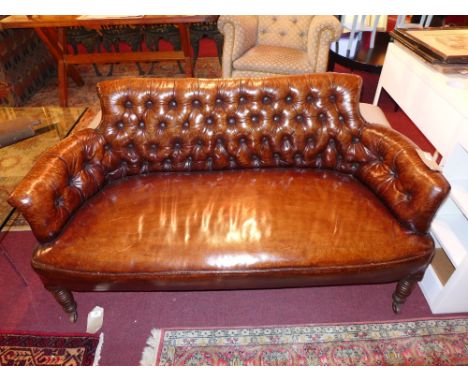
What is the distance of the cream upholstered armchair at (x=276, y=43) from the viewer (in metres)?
2.76

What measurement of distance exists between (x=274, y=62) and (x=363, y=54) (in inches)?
30.5

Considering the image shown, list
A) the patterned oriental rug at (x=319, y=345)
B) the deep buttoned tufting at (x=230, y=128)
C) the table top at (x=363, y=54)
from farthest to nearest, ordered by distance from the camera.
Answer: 1. the table top at (x=363, y=54)
2. the deep buttoned tufting at (x=230, y=128)
3. the patterned oriental rug at (x=319, y=345)

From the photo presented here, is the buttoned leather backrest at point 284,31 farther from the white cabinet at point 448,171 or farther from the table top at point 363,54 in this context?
the white cabinet at point 448,171

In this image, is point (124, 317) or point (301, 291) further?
point (301, 291)

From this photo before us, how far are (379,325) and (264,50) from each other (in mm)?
2398

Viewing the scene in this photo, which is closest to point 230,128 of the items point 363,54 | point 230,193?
point 230,193

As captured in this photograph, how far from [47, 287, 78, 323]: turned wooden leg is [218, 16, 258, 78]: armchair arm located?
7.22ft

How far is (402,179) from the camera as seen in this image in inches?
57.1

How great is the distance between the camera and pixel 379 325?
1588 mm

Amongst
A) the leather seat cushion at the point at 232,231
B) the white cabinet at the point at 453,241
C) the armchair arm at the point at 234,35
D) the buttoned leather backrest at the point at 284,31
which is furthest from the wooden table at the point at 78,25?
the white cabinet at the point at 453,241

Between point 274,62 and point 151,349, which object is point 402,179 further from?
point 274,62

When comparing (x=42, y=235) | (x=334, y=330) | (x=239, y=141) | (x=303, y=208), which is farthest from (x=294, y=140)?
(x=42, y=235)

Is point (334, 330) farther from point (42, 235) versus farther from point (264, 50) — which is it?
point (264, 50)

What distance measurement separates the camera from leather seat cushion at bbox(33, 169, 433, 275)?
135cm
